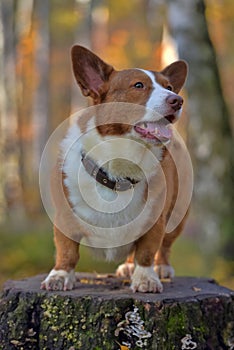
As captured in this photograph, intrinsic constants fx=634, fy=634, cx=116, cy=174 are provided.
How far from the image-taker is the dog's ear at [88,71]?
3.99m

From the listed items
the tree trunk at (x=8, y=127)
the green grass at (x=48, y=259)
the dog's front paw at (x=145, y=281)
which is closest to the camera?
the dog's front paw at (x=145, y=281)

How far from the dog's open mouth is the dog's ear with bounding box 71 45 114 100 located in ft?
1.48

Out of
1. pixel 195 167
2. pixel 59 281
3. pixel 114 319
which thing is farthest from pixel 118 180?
pixel 195 167

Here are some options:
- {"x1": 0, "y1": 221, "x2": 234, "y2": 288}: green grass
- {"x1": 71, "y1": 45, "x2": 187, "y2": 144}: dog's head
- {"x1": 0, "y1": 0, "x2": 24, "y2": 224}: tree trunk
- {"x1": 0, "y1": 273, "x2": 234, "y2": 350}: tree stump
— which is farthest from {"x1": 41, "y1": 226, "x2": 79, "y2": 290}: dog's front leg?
{"x1": 0, "y1": 0, "x2": 24, "y2": 224}: tree trunk

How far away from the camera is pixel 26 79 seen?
22.9 meters

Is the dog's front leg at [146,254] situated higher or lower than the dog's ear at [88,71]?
lower

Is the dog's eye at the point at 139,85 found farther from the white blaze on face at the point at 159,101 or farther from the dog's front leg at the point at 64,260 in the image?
the dog's front leg at the point at 64,260

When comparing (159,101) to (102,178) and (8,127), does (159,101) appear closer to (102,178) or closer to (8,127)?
(102,178)

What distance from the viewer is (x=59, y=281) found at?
3.75 metres

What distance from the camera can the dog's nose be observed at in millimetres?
3572

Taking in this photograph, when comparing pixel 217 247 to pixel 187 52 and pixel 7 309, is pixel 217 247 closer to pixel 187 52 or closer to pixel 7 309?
pixel 187 52

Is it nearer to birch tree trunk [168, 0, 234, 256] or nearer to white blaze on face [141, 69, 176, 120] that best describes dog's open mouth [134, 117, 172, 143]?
white blaze on face [141, 69, 176, 120]

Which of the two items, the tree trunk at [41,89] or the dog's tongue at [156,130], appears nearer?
the dog's tongue at [156,130]

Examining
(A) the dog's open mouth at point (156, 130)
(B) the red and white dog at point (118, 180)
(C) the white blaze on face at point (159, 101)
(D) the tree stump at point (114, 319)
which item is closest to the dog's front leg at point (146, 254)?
(B) the red and white dog at point (118, 180)
